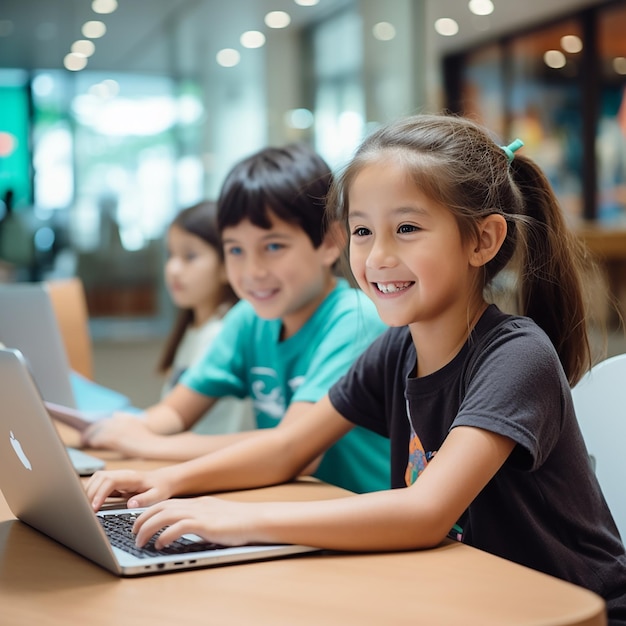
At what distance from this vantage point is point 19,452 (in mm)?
962

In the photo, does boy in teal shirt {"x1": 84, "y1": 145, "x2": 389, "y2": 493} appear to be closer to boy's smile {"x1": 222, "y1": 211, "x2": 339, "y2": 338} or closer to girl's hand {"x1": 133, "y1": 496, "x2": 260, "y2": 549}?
boy's smile {"x1": 222, "y1": 211, "x2": 339, "y2": 338}

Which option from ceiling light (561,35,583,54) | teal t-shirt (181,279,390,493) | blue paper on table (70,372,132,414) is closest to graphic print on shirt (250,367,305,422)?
teal t-shirt (181,279,390,493)

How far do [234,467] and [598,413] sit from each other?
464 mm

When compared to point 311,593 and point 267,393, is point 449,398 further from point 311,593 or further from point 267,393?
point 267,393

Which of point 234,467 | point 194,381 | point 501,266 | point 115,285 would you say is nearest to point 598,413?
point 501,266

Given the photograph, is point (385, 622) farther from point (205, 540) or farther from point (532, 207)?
point (532, 207)

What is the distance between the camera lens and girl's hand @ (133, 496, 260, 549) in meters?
0.87

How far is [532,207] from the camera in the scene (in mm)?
1202

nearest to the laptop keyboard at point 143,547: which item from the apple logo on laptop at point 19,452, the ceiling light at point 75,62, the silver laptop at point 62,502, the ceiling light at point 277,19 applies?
the silver laptop at point 62,502

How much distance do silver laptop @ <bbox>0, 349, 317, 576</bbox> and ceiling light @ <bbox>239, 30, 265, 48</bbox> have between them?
12.5 ft

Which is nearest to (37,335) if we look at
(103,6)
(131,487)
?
(131,487)

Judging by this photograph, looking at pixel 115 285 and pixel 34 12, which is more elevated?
pixel 34 12

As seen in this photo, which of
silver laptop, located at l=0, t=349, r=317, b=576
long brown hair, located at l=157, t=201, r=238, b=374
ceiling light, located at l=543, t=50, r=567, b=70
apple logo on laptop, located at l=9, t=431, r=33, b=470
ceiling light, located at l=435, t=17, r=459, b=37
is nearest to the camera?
silver laptop, located at l=0, t=349, r=317, b=576

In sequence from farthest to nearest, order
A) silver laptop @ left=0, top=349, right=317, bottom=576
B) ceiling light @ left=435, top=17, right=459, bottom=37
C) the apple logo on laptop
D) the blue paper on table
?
1. ceiling light @ left=435, top=17, right=459, bottom=37
2. the blue paper on table
3. the apple logo on laptop
4. silver laptop @ left=0, top=349, right=317, bottom=576
